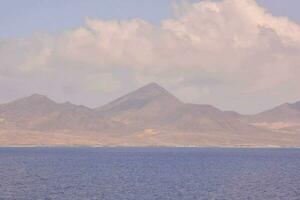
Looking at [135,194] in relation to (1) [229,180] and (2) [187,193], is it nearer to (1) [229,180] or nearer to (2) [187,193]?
(2) [187,193]

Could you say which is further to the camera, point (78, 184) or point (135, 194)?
point (78, 184)

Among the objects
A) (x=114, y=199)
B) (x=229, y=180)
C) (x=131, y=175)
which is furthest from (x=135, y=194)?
(x=131, y=175)

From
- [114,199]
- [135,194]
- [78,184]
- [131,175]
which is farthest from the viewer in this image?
[131,175]

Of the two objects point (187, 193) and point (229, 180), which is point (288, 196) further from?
point (229, 180)

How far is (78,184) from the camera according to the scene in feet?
415

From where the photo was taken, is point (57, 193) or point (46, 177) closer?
point (57, 193)

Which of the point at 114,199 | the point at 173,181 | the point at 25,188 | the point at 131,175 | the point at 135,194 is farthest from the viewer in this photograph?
the point at 131,175

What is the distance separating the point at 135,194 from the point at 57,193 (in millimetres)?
13059

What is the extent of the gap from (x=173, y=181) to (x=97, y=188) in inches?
918

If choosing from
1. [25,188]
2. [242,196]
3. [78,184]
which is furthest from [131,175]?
[242,196]

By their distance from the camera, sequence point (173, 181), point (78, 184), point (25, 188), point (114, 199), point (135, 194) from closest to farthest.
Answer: point (114, 199) < point (135, 194) < point (25, 188) < point (78, 184) < point (173, 181)

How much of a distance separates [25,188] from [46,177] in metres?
28.3

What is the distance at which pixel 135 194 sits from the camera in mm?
109188

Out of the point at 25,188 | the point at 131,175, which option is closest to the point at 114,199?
the point at 25,188
